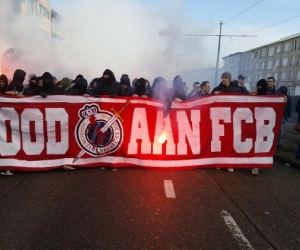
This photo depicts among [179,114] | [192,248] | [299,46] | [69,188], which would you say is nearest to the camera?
[192,248]

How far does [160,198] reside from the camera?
13.4 feet

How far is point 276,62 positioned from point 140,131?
59.5 m

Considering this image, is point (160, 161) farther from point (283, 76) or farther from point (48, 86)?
point (283, 76)

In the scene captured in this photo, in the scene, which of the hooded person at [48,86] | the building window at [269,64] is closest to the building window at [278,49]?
the building window at [269,64]

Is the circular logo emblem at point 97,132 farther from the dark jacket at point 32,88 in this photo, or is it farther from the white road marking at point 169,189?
the dark jacket at point 32,88

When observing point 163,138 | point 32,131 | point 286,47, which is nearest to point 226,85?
point 163,138

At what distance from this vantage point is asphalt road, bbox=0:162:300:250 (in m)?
2.93

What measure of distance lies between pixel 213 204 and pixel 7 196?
2667 millimetres

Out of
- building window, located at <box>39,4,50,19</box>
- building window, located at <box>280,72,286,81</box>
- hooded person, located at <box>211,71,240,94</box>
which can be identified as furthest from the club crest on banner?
building window, located at <box>280,72,286,81</box>

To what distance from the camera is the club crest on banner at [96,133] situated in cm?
545

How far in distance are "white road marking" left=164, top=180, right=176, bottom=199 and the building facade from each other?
2042 inches

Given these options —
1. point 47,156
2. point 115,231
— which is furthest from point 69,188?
point 115,231

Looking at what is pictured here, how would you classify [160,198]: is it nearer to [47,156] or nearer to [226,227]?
[226,227]

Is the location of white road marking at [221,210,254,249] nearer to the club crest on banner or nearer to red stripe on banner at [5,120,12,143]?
the club crest on banner
